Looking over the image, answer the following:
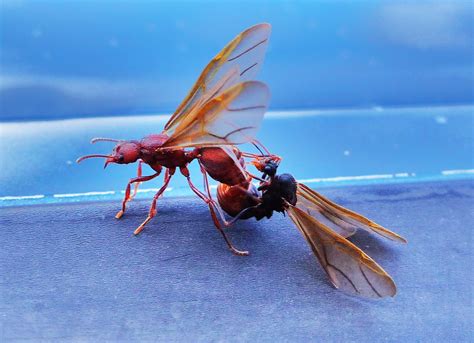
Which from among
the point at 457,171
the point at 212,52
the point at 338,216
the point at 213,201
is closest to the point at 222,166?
the point at 213,201

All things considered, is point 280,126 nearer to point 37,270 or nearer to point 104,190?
point 104,190

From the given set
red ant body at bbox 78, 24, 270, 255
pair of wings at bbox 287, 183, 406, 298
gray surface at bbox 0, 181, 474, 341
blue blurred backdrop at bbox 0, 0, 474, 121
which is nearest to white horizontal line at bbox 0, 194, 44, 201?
gray surface at bbox 0, 181, 474, 341

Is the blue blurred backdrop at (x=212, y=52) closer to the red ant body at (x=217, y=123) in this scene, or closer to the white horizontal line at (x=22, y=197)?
the white horizontal line at (x=22, y=197)

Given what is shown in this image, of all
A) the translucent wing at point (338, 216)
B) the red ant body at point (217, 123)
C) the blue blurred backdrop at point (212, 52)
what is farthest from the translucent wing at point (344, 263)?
the blue blurred backdrop at point (212, 52)

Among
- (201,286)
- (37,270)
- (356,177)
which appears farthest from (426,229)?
(37,270)

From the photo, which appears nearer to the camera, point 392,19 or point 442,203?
point 442,203

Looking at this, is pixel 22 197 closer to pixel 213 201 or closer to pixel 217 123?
pixel 213 201
